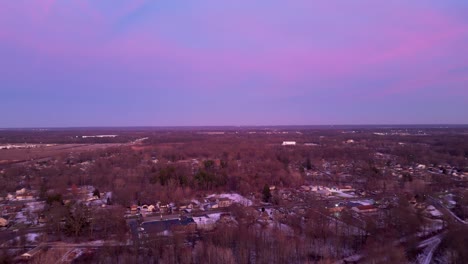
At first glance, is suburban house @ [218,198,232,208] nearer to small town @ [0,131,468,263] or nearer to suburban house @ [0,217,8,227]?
small town @ [0,131,468,263]

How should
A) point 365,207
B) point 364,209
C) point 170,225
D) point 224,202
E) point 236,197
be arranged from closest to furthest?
1. point 170,225
2. point 364,209
3. point 365,207
4. point 224,202
5. point 236,197

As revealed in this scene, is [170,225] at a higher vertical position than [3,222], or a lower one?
lower

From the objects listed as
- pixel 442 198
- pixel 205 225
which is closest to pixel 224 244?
pixel 205 225

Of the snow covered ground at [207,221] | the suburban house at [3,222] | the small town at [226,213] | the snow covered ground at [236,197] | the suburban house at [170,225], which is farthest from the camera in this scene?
the snow covered ground at [236,197]

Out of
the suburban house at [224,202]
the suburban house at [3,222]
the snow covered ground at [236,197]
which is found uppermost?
the suburban house at [3,222]

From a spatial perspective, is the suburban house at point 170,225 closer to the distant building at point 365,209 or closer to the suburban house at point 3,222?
the suburban house at point 3,222

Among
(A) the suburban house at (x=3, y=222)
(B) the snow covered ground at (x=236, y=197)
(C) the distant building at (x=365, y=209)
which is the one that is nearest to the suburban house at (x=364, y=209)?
(C) the distant building at (x=365, y=209)

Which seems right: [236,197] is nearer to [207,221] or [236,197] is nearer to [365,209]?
[207,221]

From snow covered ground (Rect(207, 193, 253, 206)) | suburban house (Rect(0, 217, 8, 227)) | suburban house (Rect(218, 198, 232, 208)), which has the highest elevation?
suburban house (Rect(0, 217, 8, 227))

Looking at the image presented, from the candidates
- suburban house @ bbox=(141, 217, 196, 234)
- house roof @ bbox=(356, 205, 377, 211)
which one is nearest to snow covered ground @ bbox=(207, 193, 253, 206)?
suburban house @ bbox=(141, 217, 196, 234)

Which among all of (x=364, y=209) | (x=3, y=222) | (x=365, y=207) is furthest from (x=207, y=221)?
(x=3, y=222)

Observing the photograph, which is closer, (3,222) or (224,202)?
(3,222)

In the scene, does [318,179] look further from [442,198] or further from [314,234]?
[314,234]
